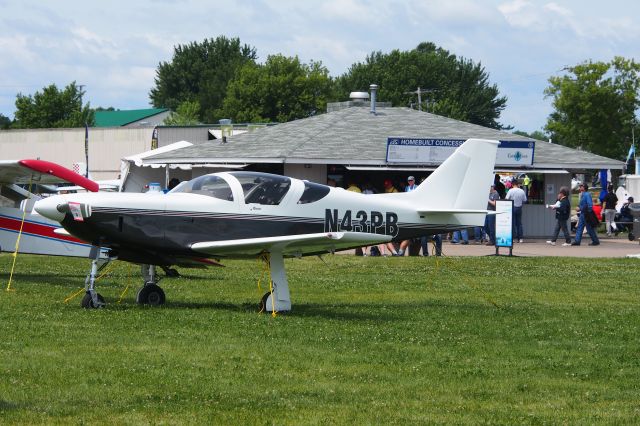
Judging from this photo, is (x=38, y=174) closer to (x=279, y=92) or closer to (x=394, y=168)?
(x=394, y=168)

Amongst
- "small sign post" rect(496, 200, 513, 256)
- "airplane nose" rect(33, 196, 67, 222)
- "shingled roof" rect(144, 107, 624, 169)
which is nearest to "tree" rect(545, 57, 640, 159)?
"shingled roof" rect(144, 107, 624, 169)

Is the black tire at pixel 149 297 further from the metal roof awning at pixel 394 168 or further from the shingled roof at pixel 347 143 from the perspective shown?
the metal roof awning at pixel 394 168

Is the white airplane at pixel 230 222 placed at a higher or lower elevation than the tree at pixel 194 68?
lower

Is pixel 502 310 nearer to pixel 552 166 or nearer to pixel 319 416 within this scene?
pixel 319 416

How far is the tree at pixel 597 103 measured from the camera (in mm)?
67062

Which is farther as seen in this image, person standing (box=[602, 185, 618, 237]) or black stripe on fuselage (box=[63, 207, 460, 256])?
person standing (box=[602, 185, 618, 237])

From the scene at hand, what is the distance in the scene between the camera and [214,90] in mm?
119938

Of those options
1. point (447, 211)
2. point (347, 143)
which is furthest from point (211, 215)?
point (347, 143)

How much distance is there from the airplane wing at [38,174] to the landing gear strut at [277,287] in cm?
341

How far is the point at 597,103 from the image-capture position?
67.5 metres

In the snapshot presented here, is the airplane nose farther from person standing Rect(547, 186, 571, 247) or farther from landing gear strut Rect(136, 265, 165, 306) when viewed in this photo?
person standing Rect(547, 186, 571, 247)

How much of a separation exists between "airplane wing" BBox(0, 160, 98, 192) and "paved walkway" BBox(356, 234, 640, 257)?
11.4 metres

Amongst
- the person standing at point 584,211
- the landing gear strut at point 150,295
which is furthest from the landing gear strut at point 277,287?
the person standing at point 584,211

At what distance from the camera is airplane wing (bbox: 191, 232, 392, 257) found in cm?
1316
